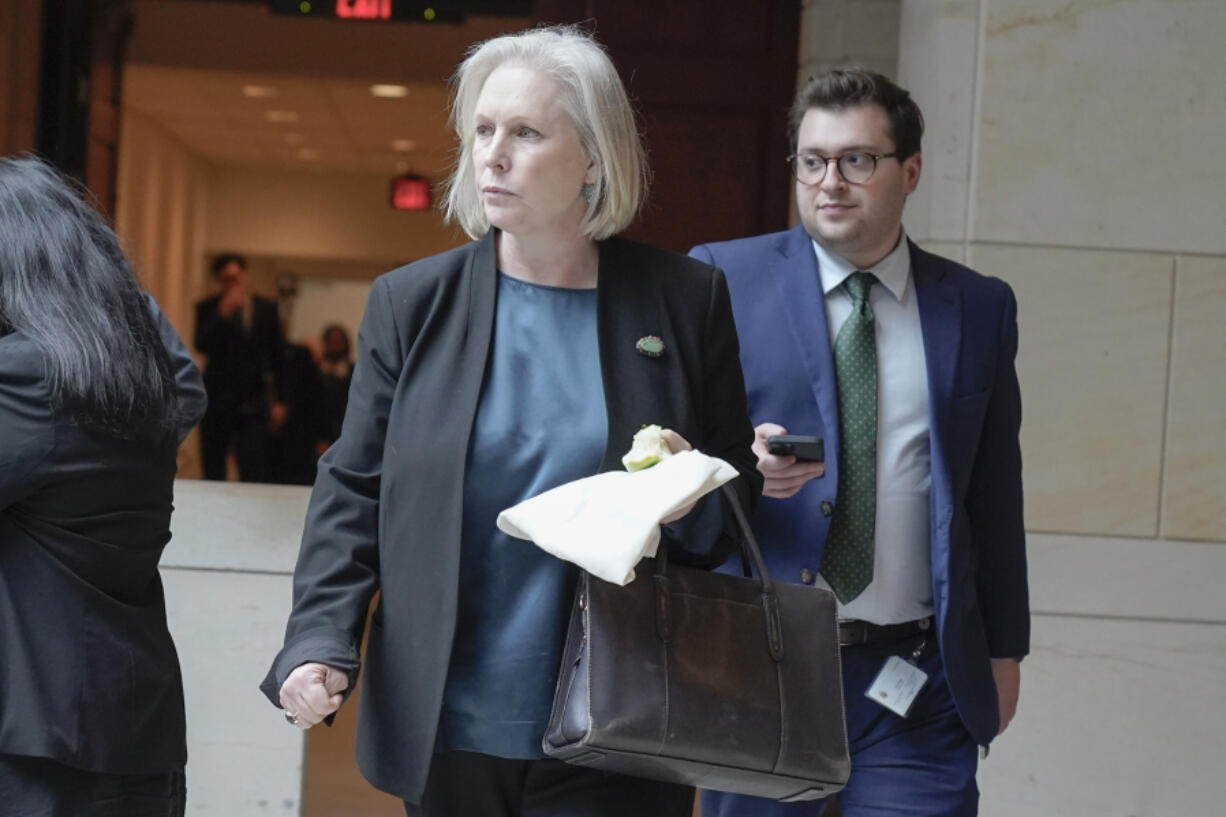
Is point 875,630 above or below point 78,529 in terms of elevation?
below

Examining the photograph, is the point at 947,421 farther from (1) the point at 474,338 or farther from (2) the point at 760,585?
(1) the point at 474,338

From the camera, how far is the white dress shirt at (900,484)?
333 centimetres

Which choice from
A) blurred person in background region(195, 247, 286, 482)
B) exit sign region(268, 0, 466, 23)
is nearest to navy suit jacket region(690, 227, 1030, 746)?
exit sign region(268, 0, 466, 23)

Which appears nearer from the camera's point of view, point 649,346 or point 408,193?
point 649,346

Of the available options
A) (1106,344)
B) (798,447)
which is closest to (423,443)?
(798,447)

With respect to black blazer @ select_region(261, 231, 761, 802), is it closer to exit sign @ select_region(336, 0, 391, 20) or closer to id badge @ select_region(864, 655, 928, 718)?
id badge @ select_region(864, 655, 928, 718)

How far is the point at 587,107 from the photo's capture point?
8.68 feet

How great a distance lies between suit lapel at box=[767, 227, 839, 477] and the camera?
3.30 meters

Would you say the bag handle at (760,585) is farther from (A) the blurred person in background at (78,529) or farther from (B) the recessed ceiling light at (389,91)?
(B) the recessed ceiling light at (389,91)

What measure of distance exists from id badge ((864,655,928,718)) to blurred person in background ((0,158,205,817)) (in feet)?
4.47

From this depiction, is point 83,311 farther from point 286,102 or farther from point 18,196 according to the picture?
point 286,102

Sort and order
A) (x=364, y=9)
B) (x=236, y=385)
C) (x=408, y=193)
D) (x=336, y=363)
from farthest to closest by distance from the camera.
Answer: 1. (x=408, y=193)
2. (x=336, y=363)
3. (x=236, y=385)
4. (x=364, y=9)

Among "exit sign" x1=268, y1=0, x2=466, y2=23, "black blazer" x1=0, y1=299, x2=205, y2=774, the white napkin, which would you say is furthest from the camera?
"exit sign" x1=268, y1=0, x2=466, y2=23

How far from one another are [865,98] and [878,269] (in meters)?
0.36
